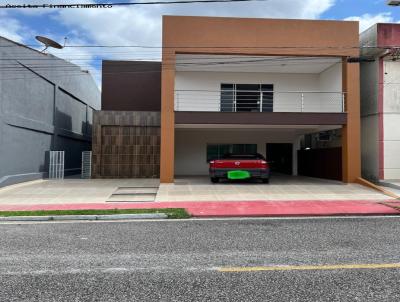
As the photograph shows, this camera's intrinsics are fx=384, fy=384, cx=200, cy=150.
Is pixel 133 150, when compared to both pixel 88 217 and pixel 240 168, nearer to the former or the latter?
pixel 240 168

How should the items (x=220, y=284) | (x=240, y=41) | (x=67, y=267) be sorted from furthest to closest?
(x=240, y=41) < (x=67, y=267) < (x=220, y=284)

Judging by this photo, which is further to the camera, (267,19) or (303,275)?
(267,19)

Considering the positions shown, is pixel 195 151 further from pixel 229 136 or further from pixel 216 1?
pixel 216 1

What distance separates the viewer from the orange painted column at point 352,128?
53.7 ft

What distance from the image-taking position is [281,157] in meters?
23.5

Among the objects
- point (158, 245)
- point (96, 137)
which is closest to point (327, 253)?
point (158, 245)

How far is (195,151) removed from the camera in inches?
861

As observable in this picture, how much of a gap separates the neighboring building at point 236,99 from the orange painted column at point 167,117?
0.04 metres

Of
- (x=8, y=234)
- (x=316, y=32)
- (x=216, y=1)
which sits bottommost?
Result: (x=8, y=234)

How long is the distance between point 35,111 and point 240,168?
34.5 ft

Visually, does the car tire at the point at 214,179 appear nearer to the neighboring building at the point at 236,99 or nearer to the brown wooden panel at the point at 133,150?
the neighboring building at the point at 236,99

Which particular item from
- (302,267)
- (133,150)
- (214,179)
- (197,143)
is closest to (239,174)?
(214,179)

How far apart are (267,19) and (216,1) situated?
283 inches

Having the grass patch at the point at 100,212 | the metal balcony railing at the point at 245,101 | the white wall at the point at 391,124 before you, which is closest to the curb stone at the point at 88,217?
the grass patch at the point at 100,212
